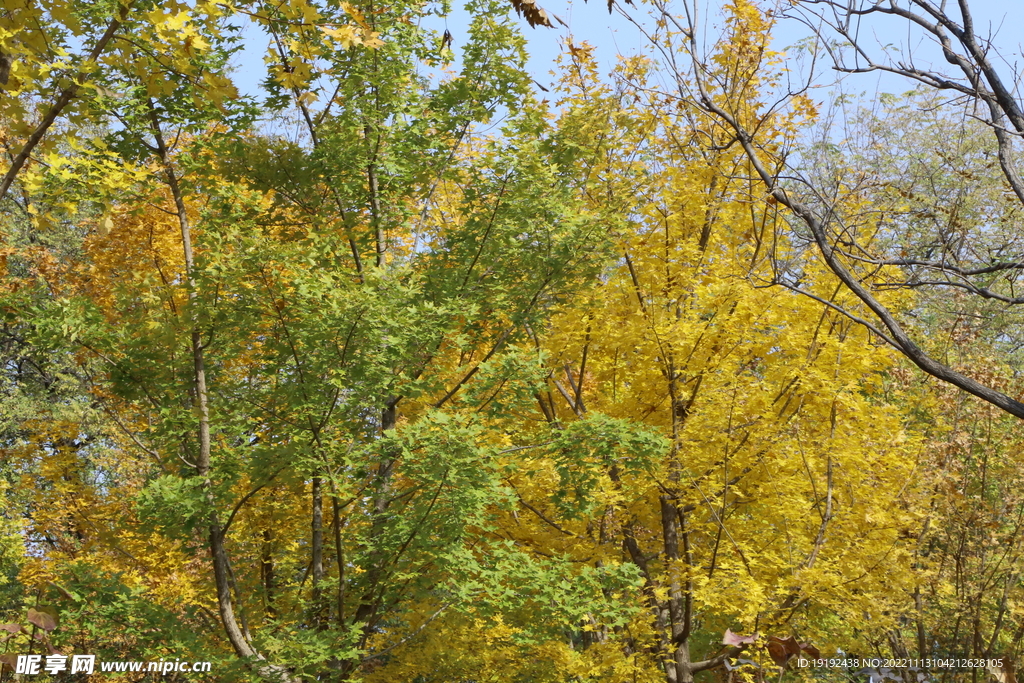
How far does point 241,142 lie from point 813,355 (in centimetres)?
560

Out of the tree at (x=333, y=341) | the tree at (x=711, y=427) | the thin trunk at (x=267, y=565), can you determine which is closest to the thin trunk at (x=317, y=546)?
the tree at (x=333, y=341)

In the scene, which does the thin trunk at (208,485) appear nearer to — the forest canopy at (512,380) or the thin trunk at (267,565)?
the forest canopy at (512,380)

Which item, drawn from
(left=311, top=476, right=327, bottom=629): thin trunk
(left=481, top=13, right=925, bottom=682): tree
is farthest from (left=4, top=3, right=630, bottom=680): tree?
(left=481, top=13, right=925, bottom=682): tree

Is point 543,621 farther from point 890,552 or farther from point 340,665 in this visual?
point 890,552

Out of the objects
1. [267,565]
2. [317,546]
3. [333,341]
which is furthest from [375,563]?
[267,565]

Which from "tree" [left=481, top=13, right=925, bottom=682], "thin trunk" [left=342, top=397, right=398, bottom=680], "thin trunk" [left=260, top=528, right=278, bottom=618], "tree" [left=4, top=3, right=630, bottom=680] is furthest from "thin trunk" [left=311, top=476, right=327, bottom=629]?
"tree" [left=481, top=13, right=925, bottom=682]

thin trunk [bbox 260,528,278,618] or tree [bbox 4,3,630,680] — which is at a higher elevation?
tree [bbox 4,3,630,680]

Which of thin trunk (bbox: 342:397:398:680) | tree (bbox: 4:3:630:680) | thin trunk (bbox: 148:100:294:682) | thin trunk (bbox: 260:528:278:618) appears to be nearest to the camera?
tree (bbox: 4:3:630:680)

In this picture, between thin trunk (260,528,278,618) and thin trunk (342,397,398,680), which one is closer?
thin trunk (342,397,398,680)

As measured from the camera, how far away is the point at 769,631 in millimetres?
7699

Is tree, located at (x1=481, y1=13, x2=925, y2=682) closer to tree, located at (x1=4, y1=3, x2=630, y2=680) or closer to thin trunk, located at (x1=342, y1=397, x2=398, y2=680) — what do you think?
tree, located at (x1=4, y1=3, x2=630, y2=680)

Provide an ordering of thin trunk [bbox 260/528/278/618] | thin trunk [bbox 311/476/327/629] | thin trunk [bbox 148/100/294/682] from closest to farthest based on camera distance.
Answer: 1. thin trunk [bbox 148/100/294/682]
2. thin trunk [bbox 311/476/327/629]
3. thin trunk [bbox 260/528/278/618]

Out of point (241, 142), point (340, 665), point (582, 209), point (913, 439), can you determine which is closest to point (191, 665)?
point (340, 665)

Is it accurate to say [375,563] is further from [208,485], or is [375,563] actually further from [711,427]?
[711,427]
